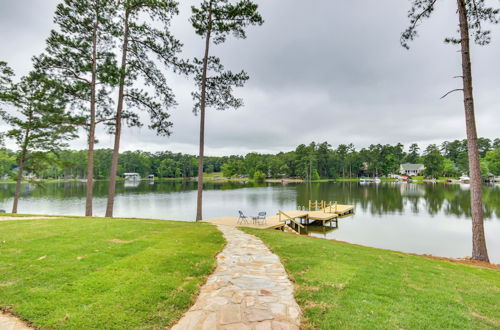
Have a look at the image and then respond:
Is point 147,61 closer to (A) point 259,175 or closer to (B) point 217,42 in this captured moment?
(B) point 217,42

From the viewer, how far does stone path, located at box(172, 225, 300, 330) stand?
2.78m

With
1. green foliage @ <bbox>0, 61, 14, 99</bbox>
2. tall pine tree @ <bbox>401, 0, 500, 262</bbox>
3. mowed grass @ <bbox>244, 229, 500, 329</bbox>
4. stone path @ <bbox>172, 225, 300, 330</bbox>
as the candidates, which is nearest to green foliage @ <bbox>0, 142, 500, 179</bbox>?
tall pine tree @ <bbox>401, 0, 500, 262</bbox>

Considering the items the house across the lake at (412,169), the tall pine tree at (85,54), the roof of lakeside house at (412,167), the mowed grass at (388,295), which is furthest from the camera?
the roof of lakeside house at (412,167)

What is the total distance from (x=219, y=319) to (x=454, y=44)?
38.8ft

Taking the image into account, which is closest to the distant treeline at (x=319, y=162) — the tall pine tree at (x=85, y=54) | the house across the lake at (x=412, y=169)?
the house across the lake at (x=412, y=169)

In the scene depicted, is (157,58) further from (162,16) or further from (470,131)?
(470,131)

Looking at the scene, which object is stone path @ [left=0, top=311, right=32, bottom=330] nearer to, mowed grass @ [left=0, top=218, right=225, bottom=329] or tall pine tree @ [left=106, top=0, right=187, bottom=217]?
mowed grass @ [left=0, top=218, right=225, bottom=329]

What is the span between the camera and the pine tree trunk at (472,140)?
788 cm

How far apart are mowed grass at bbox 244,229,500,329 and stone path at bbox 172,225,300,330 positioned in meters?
0.26

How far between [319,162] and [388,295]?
8588cm

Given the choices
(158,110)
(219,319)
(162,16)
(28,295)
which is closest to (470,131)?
(219,319)

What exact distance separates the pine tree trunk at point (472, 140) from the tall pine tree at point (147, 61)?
11775 millimetres

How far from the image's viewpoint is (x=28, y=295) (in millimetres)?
3217

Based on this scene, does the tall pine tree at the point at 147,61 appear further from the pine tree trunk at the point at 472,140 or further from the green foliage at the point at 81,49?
the pine tree trunk at the point at 472,140
